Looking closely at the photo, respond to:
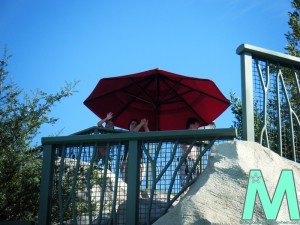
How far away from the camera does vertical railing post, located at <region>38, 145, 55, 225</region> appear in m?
4.79

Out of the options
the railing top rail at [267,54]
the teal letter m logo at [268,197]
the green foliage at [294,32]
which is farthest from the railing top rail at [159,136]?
the green foliage at [294,32]

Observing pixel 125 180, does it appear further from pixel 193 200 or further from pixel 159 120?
pixel 159 120

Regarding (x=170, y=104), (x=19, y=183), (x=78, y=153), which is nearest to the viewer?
(x=78, y=153)

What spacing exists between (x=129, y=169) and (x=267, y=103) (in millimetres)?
1781

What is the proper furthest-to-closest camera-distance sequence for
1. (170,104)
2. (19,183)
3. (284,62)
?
(170,104) < (19,183) < (284,62)

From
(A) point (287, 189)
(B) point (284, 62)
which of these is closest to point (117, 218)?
(A) point (287, 189)

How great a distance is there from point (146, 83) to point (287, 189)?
4.70m

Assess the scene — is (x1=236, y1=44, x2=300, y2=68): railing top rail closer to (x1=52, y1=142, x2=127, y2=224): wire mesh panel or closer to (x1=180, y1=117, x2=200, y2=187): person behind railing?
(x1=180, y1=117, x2=200, y2=187): person behind railing

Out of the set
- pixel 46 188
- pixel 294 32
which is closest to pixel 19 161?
pixel 46 188

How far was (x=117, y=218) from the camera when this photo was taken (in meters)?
4.60

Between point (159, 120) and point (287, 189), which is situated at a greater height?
point (159, 120)

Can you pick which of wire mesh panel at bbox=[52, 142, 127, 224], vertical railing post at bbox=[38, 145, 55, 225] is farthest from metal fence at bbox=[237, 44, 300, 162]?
vertical railing post at bbox=[38, 145, 55, 225]

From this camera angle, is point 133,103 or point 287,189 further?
point 133,103

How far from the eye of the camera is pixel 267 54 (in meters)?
5.02
